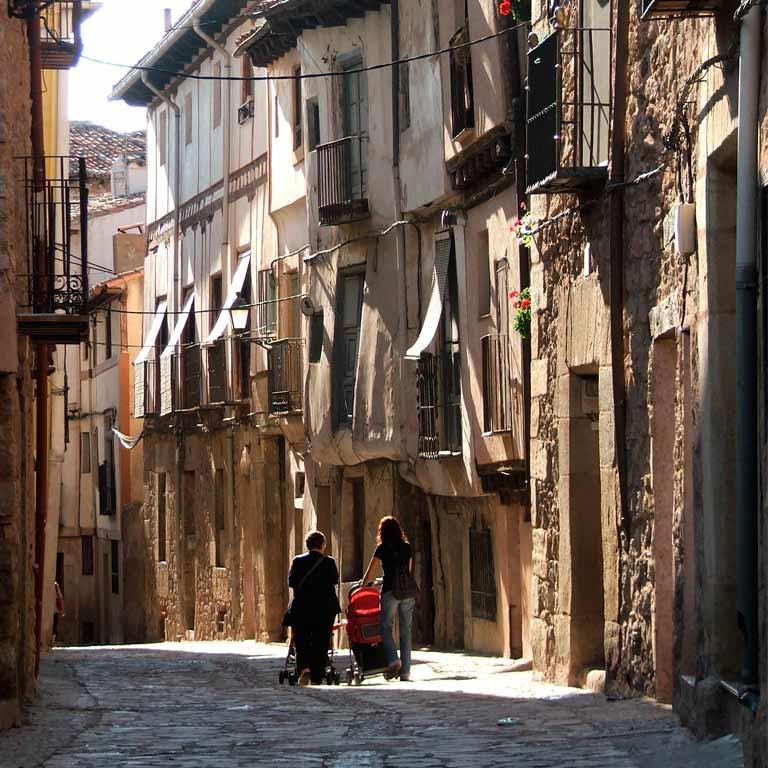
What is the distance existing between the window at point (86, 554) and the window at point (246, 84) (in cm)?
1663

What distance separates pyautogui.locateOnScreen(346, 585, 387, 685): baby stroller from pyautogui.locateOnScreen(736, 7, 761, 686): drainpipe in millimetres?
7892

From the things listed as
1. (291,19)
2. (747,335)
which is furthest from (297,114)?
(747,335)

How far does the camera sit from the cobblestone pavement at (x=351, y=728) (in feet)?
30.6

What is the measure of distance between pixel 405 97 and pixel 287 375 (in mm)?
5573

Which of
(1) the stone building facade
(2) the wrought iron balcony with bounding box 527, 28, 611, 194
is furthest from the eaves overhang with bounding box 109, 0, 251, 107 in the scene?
(1) the stone building facade

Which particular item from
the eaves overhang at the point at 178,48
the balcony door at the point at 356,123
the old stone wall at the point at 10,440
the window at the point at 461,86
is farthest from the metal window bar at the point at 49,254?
the eaves overhang at the point at 178,48

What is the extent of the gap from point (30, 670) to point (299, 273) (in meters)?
14.2

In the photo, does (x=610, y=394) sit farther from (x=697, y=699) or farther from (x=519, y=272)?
(x=519, y=272)

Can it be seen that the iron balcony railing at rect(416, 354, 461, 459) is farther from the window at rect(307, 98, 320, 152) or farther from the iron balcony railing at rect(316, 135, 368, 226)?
the window at rect(307, 98, 320, 152)

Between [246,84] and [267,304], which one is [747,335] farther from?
[246,84]

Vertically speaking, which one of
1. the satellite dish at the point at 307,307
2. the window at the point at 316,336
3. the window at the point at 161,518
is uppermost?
the satellite dish at the point at 307,307

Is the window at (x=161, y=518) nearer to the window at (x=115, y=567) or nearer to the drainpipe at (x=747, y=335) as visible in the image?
the window at (x=115, y=567)

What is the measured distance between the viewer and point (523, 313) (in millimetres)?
17703

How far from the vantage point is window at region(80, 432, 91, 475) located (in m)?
45.8
